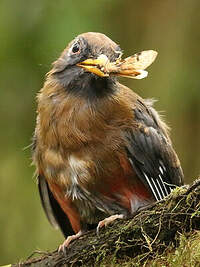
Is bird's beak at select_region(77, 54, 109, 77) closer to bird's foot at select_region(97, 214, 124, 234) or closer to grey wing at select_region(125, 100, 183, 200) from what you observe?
grey wing at select_region(125, 100, 183, 200)


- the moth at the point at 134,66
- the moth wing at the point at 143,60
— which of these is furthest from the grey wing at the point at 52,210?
the moth wing at the point at 143,60

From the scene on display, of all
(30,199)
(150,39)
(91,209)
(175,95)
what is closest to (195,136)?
(175,95)

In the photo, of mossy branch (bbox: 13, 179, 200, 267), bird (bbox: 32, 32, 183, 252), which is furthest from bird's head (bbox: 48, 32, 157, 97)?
mossy branch (bbox: 13, 179, 200, 267)

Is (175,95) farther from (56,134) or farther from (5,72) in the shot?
(56,134)

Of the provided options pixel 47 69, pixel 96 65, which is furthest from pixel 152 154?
pixel 47 69

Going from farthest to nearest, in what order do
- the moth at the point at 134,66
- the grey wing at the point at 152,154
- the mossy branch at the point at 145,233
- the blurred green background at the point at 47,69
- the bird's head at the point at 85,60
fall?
the blurred green background at the point at 47,69 → the grey wing at the point at 152,154 → the bird's head at the point at 85,60 → the moth at the point at 134,66 → the mossy branch at the point at 145,233

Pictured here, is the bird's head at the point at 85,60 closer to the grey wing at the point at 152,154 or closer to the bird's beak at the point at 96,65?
the bird's beak at the point at 96,65
